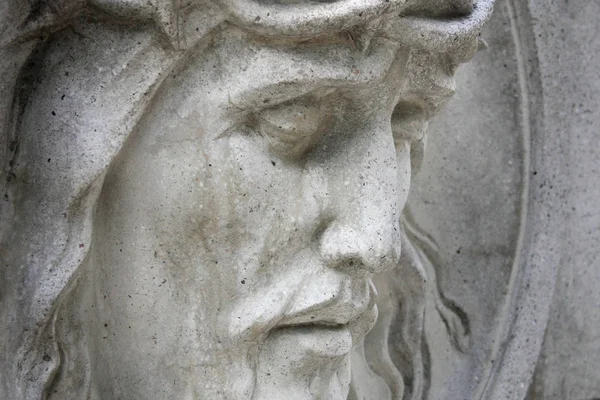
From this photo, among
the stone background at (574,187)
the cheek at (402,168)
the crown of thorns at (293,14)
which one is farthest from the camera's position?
the stone background at (574,187)

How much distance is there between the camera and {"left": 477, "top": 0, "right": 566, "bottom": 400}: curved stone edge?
1613mm

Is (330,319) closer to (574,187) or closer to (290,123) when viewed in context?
(290,123)

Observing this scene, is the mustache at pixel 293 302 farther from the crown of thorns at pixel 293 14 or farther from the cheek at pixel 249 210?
the crown of thorns at pixel 293 14

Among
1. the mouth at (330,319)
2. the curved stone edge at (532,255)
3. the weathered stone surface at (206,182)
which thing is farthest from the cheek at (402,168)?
the curved stone edge at (532,255)

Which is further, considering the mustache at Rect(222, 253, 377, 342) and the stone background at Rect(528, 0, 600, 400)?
the stone background at Rect(528, 0, 600, 400)

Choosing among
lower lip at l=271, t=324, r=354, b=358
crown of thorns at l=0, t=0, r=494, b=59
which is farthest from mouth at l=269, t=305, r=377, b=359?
crown of thorns at l=0, t=0, r=494, b=59

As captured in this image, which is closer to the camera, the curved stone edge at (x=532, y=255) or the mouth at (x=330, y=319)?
the mouth at (x=330, y=319)

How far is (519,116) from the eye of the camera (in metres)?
1.61

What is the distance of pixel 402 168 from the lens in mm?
1225

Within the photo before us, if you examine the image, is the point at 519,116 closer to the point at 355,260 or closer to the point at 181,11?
the point at 355,260

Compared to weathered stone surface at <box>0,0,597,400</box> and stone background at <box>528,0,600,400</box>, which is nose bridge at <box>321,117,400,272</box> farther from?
stone background at <box>528,0,600,400</box>

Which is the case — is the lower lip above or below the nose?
below

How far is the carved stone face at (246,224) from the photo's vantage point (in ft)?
3.42

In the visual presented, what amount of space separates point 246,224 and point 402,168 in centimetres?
24
